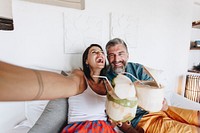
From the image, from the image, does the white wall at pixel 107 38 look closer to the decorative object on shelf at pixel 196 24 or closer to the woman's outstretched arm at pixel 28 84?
the decorative object on shelf at pixel 196 24

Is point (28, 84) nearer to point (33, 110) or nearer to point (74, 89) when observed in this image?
point (74, 89)

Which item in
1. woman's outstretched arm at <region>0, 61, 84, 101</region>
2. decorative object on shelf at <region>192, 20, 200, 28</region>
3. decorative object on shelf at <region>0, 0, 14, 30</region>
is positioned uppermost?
decorative object on shelf at <region>192, 20, 200, 28</region>

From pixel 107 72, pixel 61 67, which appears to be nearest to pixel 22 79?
pixel 107 72

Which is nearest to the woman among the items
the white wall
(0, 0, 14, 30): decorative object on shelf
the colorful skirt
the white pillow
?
the colorful skirt

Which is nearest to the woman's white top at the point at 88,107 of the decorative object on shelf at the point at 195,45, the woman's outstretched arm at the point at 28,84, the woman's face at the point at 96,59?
the woman's face at the point at 96,59

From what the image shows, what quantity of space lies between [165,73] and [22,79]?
204cm

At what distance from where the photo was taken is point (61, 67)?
4.64 ft

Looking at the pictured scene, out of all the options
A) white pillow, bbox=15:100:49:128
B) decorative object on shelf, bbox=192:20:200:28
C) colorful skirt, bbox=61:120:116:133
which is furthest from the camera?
decorative object on shelf, bbox=192:20:200:28

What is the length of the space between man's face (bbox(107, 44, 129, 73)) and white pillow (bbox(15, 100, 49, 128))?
0.63 meters

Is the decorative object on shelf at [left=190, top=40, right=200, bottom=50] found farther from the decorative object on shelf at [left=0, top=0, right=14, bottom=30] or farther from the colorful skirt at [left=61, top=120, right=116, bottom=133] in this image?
the decorative object on shelf at [left=0, top=0, right=14, bottom=30]

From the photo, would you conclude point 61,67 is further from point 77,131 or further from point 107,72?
point 77,131

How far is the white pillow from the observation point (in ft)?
3.87

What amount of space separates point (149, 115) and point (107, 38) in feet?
2.88

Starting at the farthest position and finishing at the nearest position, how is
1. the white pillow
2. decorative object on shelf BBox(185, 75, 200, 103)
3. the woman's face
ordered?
decorative object on shelf BBox(185, 75, 200, 103), the white pillow, the woman's face
